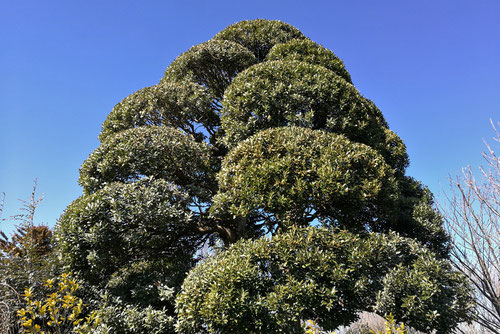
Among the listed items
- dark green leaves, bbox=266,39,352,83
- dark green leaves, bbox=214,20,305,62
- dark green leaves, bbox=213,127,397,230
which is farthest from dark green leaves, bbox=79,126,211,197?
dark green leaves, bbox=214,20,305,62

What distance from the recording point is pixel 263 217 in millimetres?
5656

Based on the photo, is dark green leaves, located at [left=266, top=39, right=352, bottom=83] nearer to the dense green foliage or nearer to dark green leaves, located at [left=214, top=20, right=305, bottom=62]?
dark green leaves, located at [left=214, top=20, right=305, bottom=62]

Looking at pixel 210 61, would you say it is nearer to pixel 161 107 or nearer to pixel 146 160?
pixel 161 107

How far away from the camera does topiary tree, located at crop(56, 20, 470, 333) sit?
4352mm

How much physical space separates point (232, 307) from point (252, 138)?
10.3ft

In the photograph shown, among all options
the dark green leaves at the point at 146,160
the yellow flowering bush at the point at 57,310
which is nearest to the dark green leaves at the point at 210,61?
the dark green leaves at the point at 146,160

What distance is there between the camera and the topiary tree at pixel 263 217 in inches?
171

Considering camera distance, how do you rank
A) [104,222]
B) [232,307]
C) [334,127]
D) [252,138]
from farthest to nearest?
[334,127]
[252,138]
[104,222]
[232,307]

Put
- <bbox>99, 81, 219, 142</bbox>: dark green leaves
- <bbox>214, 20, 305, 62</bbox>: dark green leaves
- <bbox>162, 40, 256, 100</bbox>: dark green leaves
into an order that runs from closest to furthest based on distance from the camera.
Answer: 1. <bbox>99, 81, 219, 142</bbox>: dark green leaves
2. <bbox>162, 40, 256, 100</bbox>: dark green leaves
3. <bbox>214, 20, 305, 62</bbox>: dark green leaves

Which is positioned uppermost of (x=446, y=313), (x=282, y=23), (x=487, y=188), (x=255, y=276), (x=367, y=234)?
(x=282, y=23)

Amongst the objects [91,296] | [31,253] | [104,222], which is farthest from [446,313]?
[31,253]

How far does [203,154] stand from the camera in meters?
6.84

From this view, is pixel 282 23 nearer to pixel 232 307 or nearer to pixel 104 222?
pixel 104 222

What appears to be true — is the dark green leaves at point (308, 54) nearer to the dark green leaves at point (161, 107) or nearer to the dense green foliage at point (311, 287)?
the dark green leaves at point (161, 107)
